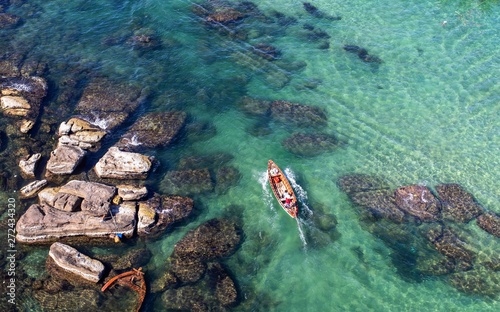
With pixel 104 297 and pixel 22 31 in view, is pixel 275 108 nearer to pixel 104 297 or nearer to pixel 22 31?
pixel 104 297

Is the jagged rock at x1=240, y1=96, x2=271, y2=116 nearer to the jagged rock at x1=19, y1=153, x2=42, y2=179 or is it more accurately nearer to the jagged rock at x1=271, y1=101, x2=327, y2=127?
the jagged rock at x1=271, y1=101, x2=327, y2=127

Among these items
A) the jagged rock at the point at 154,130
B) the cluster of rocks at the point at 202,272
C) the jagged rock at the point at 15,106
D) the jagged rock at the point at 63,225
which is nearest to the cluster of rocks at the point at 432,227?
the cluster of rocks at the point at 202,272

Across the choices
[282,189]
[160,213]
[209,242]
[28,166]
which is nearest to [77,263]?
[160,213]

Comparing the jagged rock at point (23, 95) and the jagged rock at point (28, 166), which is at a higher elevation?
the jagged rock at point (23, 95)

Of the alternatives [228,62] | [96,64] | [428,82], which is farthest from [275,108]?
[96,64]

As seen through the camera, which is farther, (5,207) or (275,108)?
(275,108)

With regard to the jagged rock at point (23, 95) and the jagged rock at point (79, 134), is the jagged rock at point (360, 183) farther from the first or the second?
the jagged rock at point (23, 95)
